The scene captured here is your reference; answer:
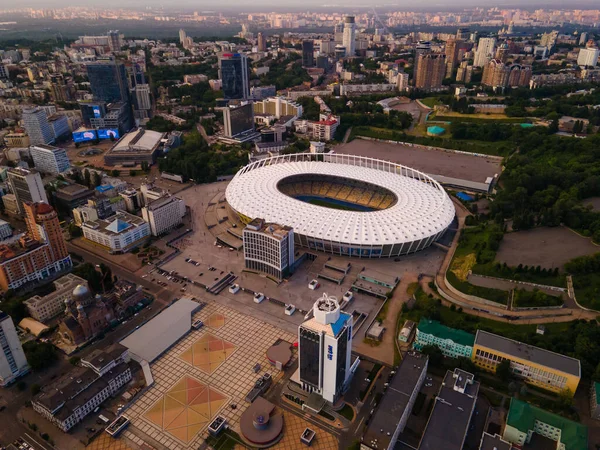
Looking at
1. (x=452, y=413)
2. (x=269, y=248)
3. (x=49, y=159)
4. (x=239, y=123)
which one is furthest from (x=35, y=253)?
(x=239, y=123)

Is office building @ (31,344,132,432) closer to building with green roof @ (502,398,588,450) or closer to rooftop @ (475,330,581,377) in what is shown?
building with green roof @ (502,398,588,450)

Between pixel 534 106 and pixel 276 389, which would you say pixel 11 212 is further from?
pixel 534 106

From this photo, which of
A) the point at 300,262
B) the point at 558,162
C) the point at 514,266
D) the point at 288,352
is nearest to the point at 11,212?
the point at 300,262

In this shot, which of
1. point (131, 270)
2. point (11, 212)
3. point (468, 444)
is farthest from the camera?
point (11, 212)

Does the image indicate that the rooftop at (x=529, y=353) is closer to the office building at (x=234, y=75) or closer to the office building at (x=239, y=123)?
the office building at (x=239, y=123)

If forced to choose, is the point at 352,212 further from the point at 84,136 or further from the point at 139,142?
the point at 84,136

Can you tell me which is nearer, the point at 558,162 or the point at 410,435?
the point at 410,435
